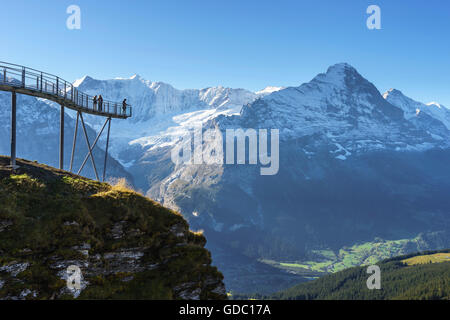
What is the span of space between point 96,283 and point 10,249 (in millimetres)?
6119

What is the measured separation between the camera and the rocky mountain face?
76.7 feet

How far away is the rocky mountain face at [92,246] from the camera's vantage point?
23.4 meters

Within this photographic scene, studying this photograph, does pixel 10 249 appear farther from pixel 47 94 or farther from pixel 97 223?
pixel 47 94

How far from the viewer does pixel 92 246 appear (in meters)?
26.0
